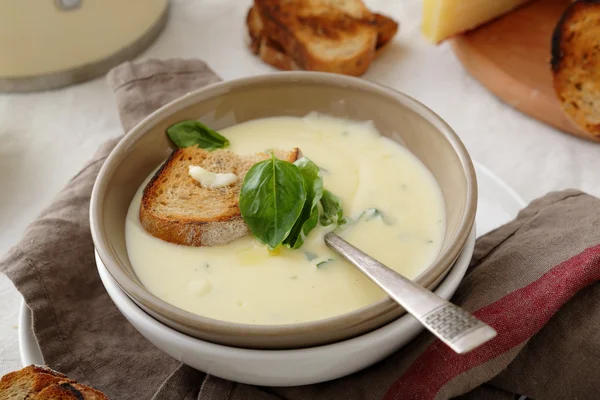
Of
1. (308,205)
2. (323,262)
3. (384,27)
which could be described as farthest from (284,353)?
(384,27)

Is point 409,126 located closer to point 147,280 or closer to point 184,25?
point 147,280

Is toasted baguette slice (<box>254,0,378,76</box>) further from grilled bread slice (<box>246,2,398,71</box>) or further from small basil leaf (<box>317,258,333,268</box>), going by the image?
small basil leaf (<box>317,258,333,268</box>)

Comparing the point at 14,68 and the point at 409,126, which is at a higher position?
the point at 409,126

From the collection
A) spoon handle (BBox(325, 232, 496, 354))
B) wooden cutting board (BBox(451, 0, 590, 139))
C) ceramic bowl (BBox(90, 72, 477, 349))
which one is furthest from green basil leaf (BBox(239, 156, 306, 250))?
wooden cutting board (BBox(451, 0, 590, 139))

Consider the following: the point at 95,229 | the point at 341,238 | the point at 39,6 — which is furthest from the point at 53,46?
the point at 341,238

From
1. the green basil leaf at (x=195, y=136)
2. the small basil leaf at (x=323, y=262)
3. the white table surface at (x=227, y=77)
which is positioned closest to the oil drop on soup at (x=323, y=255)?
the small basil leaf at (x=323, y=262)

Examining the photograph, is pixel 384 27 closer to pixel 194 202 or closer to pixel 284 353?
pixel 194 202

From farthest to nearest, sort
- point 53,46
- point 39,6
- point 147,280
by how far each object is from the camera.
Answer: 1. point 53,46
2. point 39,6
3. point 147,280

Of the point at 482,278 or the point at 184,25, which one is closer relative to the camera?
the point at 482,278
